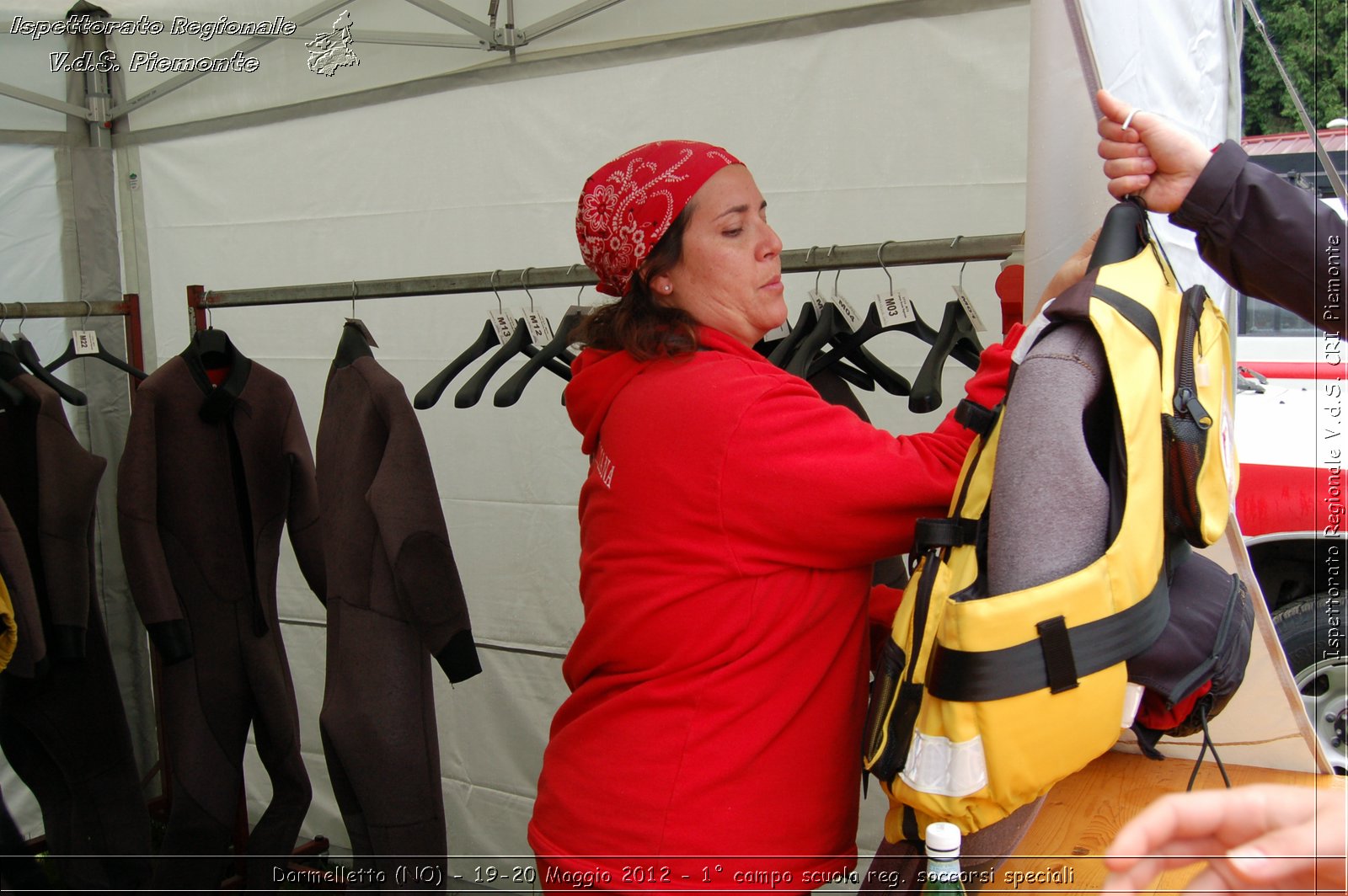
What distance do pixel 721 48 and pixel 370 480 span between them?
1394 mm

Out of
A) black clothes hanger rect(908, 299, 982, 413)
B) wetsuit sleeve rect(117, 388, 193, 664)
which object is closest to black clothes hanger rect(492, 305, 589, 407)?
black clothes hanger rect(908, 299, 982, 413)

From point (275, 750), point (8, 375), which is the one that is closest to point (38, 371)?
point (8, 375)

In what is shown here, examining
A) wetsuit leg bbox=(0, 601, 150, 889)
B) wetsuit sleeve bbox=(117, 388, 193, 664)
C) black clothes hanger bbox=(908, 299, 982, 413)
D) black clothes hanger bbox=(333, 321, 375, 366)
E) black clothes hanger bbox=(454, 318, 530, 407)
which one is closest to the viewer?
black clothes hanger bbox=(908, 299, 982, 413)

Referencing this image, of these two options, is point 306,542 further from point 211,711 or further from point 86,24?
point 86,24

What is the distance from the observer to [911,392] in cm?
177

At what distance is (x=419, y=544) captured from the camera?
7.67 feet

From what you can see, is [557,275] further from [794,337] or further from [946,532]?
[946,532]

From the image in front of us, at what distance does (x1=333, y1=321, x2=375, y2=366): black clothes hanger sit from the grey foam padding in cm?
173

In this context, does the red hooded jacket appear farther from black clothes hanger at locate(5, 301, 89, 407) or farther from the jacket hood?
black clothes hanger at locate(5, 301, 89, 407)

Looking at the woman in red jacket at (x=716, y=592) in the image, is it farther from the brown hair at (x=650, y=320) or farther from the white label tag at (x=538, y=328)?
the white label tag at (x=538, y=328)

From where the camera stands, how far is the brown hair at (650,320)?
1.50m

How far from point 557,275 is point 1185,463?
4.74 feet

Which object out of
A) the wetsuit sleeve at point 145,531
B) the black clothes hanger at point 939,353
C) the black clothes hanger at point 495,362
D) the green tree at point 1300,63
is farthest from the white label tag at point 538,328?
the green tree at point 1300,63

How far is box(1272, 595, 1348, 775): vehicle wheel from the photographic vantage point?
9.09ft
